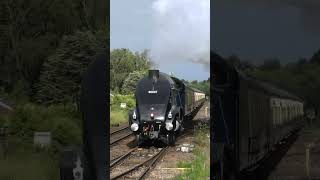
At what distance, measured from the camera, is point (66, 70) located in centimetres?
480

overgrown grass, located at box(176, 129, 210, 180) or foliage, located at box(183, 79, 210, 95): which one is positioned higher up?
foliage, located at box(183, 79, 210, 95)

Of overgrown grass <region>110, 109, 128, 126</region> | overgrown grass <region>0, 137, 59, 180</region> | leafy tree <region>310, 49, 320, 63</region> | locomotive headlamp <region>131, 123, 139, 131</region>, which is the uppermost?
leafy tree <region>310, 49, 320, 63</region>

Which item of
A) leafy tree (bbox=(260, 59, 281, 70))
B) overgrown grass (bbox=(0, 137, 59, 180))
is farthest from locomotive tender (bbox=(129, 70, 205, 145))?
overgrown grass (bbox=(0, 137, 59, 180))

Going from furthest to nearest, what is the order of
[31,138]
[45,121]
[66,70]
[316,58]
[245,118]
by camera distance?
1. [66,70]
2. [45,121]
3. [31,138]
4. [316,58]
5. [245,118]

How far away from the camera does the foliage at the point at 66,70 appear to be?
15.4 feet

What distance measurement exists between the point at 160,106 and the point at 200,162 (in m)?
0.45

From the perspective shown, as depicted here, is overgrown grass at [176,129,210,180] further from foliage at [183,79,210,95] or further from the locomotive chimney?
the locomotive chimney

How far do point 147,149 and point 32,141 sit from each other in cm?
131

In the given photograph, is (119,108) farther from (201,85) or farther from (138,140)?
(201,85)

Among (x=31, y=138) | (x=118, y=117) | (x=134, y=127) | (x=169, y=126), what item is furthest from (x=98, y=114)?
(x=31, y=138)

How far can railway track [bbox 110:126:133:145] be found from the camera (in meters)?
3.43

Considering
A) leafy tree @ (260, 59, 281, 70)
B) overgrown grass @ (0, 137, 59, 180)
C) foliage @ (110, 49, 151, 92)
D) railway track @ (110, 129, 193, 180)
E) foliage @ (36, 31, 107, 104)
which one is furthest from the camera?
foliage @ (36, 31, 107, 104)

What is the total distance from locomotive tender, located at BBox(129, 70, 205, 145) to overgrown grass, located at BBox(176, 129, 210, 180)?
0.16 meters

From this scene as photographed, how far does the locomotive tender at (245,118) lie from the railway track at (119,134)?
562mm
